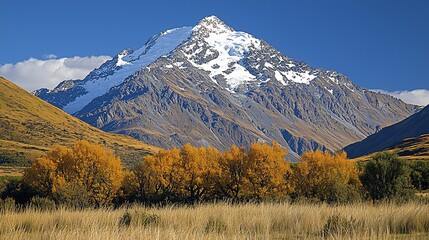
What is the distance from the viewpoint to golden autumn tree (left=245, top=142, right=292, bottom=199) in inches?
2492

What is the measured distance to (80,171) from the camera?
69812 millimetres

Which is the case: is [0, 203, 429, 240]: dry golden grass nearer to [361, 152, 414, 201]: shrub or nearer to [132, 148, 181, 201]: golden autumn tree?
[361, 152, 414, 201]: shrub

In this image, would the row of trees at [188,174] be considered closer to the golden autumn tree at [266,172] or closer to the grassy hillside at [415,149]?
the golden autumn tree at [266,172]

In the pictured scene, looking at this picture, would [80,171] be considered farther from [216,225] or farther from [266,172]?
[216,225]

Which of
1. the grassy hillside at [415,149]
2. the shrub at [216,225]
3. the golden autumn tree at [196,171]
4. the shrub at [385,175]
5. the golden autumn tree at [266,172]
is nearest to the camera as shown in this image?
the shrub at [216,225]

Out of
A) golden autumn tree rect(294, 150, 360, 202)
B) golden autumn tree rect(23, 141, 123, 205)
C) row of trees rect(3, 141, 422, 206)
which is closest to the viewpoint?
golden autumn tree rect(294, 150, 360, 202)

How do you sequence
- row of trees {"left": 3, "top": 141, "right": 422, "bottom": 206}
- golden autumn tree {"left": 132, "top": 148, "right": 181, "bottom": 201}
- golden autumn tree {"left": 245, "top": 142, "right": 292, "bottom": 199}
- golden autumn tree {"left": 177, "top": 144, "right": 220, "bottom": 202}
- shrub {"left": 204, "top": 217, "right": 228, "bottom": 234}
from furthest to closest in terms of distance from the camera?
golden autumn tree {"left": 132, "top": 148, "right": 181, "bottom": 201} → golden autumn tree {"left": 177, "top": 144, "right": 220, "bottom": 202} → row of trees {"left": 3, "top": 141, "right": 422, "bottom": 206} → golden autumn tree {"left": 245, "top": 142, "right": 292, "bottom": 199} → shrub {"left": 204, "top": 217, "right": 228, "bottom": 234}

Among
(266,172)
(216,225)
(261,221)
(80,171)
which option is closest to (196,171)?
(266,172)

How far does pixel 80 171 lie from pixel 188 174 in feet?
50.7

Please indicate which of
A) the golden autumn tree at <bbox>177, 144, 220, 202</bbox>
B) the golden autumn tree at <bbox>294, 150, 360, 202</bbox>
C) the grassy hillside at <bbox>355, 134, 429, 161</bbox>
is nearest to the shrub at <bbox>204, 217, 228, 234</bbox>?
the golden autumn tree at <bbox>294, 150, 360, 202</bbox>

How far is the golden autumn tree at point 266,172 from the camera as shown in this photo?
208ft

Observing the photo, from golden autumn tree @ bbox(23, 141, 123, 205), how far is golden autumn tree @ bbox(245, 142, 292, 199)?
1841cm

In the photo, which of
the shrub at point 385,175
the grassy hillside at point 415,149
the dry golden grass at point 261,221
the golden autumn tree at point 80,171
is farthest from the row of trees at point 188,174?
the grassy hillside at point 415,149

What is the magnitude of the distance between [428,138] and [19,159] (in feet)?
439
